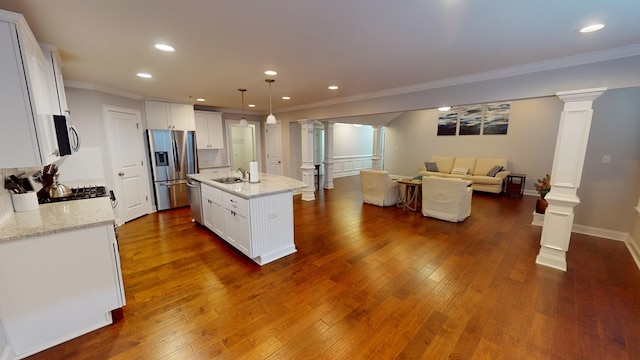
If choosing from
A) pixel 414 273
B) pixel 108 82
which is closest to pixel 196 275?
pixel 414 273

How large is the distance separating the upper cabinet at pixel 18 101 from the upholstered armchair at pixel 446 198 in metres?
4.96

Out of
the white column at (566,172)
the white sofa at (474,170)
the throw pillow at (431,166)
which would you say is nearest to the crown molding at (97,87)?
the white column at (566,172)

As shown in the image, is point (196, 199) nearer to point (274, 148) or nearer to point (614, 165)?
point (274, 148)

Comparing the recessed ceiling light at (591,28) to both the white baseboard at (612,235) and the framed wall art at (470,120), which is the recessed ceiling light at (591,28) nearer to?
the white baseboard at (612,235)

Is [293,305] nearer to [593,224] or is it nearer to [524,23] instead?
[524,23]

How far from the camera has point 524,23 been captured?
189cm

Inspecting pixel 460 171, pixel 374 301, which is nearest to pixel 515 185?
pixel 460 171

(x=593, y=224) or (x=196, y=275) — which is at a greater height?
(x=593, y=224)

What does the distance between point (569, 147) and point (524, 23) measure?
1.62m

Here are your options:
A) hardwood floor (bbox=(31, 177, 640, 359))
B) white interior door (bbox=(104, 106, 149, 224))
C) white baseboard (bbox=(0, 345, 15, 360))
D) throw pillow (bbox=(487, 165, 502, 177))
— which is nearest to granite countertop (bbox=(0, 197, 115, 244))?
white baseboard (bbox=(0, 345, 15, 360))

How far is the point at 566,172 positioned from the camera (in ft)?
8.93

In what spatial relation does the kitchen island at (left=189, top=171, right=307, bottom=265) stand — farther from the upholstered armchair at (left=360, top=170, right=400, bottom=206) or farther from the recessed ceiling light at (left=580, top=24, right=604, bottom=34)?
the recessed ceiling light at (left=580, top=24, right=604, bottom=34)

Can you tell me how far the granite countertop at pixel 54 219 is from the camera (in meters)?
1.67

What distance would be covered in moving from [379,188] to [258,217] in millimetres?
3305
